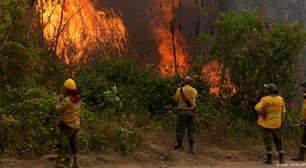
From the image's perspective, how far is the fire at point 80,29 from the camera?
1948cm

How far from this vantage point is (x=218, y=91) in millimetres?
18734

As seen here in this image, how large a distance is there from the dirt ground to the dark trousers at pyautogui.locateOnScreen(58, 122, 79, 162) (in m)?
0.51

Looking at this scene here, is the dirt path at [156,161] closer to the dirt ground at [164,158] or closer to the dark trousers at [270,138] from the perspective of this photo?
the dirt ground at [164,158]

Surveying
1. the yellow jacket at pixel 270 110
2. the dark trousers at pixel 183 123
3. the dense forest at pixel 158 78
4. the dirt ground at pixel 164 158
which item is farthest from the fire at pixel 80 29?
the yellow jacket at pixel 270 110

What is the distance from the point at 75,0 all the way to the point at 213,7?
541cm

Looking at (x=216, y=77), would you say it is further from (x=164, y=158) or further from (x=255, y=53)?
(x=164, y=158)

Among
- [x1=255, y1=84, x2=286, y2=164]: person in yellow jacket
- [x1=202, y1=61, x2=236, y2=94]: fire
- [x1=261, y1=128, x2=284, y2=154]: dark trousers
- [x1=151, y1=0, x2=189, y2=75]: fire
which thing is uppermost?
[x1=151, y1=0, x2=189, y2=75]: fire

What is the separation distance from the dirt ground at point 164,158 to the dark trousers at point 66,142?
513mm

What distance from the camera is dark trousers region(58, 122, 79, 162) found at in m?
12.1

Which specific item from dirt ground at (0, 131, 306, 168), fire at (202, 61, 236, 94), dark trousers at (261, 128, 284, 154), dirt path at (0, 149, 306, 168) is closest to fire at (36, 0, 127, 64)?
fire at (202, 61, 236, 94)

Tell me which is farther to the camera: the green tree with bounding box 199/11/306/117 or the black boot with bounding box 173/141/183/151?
the green tree with bounding box 199/11/306/117

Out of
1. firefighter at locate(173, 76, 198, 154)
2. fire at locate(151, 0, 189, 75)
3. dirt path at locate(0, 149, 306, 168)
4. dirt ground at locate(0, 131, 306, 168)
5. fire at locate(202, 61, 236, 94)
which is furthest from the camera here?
fire at locate(151, 0, 189, 75)

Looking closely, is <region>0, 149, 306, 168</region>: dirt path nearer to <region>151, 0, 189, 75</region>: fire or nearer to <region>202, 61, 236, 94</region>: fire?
<region>202, 61, 236, 94</region>: fire

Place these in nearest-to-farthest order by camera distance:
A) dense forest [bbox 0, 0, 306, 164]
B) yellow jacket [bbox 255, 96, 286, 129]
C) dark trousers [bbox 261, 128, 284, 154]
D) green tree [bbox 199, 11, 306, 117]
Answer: yellow jacket [bbox 255, 96, 286, 129] < dark trousers [bbox 261, 128, 284, 154] < dense forest [bbox 0, 0, 306, 164] < green tree [bbox 199, 11, 306, 117]
